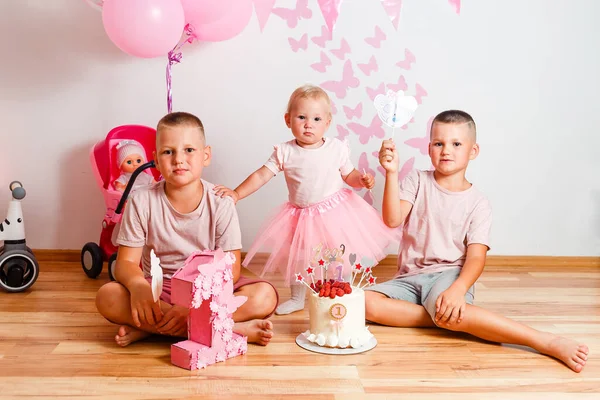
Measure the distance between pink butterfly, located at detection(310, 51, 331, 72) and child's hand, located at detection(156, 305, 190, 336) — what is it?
1.41 m

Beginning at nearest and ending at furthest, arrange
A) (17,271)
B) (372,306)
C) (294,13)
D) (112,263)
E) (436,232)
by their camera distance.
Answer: (372,306)
(436,232)
(17,271)
(112,263)
(294,13)

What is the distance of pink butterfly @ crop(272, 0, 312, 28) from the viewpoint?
9.54ft

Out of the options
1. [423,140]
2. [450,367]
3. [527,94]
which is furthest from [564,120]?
[450,367]

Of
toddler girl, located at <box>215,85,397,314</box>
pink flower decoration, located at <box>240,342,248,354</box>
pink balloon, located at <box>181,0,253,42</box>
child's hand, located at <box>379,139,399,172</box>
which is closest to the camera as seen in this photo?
pink flower decoration, located at <box>240,342,248,354</box>

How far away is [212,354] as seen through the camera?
1.77 m

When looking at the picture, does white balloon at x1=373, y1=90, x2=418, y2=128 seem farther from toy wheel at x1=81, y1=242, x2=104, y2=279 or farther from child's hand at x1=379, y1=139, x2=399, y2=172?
toy wheel at x1=81, y1=242, x2=104, y2=279

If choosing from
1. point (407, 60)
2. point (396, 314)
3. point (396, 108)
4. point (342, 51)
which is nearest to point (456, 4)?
point (407, 60)

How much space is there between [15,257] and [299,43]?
1.41m

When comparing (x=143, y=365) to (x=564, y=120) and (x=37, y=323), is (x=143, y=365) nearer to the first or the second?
(x=37, y=323)

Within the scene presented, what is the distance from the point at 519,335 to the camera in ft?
6.27

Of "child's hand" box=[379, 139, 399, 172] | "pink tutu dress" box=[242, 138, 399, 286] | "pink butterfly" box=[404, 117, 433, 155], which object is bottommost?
"pink tutu dress" box=[242, 138, 399, 286]

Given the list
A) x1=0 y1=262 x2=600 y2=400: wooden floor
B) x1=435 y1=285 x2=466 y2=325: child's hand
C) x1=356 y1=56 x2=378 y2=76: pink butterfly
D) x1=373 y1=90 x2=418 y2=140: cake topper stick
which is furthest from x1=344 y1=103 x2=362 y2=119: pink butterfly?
x1=435 y1=285 x2=466 y2=325: child's hand

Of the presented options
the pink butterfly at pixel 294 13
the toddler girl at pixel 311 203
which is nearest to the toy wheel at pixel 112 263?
the toddler girl at pixel 311 203

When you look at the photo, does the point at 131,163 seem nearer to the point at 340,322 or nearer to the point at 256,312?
the point at 256,312
